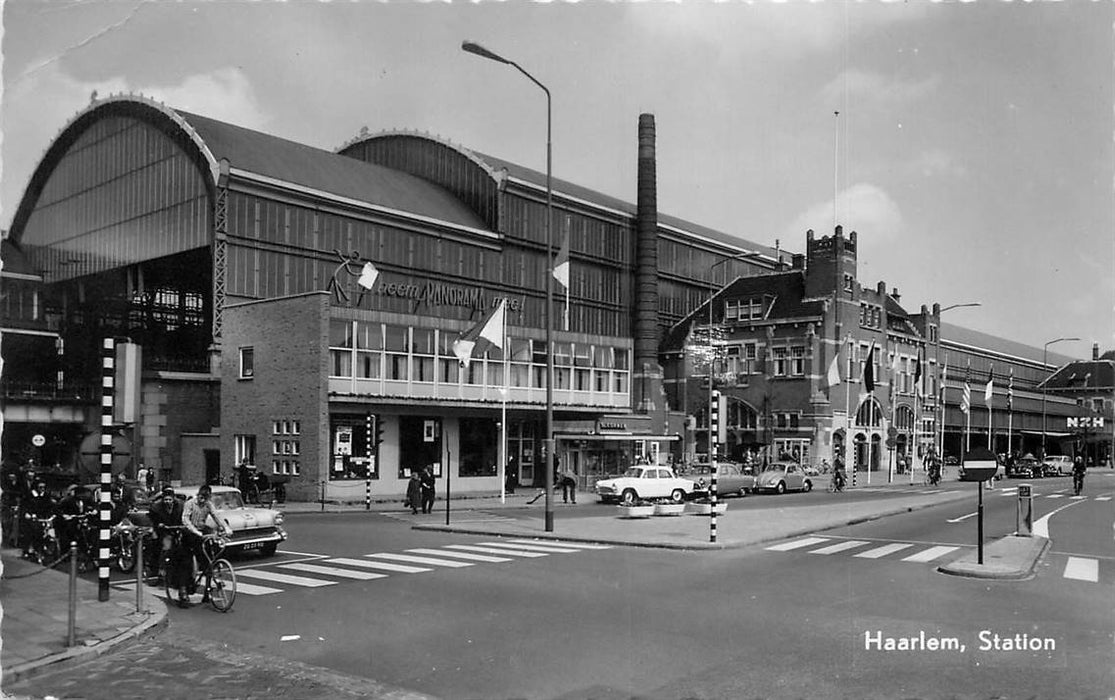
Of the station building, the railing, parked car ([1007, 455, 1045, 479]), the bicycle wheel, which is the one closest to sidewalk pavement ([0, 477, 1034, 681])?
the bicycle wheel

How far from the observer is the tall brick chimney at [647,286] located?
64.6 meters

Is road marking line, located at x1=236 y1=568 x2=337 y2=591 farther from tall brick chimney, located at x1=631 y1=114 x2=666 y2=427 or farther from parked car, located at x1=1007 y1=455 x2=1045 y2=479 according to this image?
parked car, located at x1=1007 y1=455 x2=1045 y2=479

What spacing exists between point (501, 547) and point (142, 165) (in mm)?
39984

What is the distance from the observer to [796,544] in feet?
67.8

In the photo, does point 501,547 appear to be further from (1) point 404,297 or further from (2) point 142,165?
(2) point 142,165

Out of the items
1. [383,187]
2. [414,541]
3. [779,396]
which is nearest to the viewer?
[414,541]

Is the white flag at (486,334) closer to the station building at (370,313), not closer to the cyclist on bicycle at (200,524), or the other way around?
the station building at (370,313)

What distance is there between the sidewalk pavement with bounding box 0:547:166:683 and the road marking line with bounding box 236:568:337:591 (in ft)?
5.82

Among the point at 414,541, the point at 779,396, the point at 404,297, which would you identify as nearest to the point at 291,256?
the point at 404,297

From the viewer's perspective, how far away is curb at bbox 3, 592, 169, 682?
8.85m

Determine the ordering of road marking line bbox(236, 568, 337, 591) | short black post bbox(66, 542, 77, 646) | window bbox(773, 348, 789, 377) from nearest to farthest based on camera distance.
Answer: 1. short black post bbox(66, 542, 77, 646)
2. road marking line bbox(236, 568, 337, 591)
3. window bbox(773, 348, 789, 377)

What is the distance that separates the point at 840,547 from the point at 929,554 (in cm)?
193

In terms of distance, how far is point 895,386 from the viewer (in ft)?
237

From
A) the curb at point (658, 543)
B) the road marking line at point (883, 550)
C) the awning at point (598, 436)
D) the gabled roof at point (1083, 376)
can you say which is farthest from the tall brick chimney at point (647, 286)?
the gabled roof at point (1083, 376)
